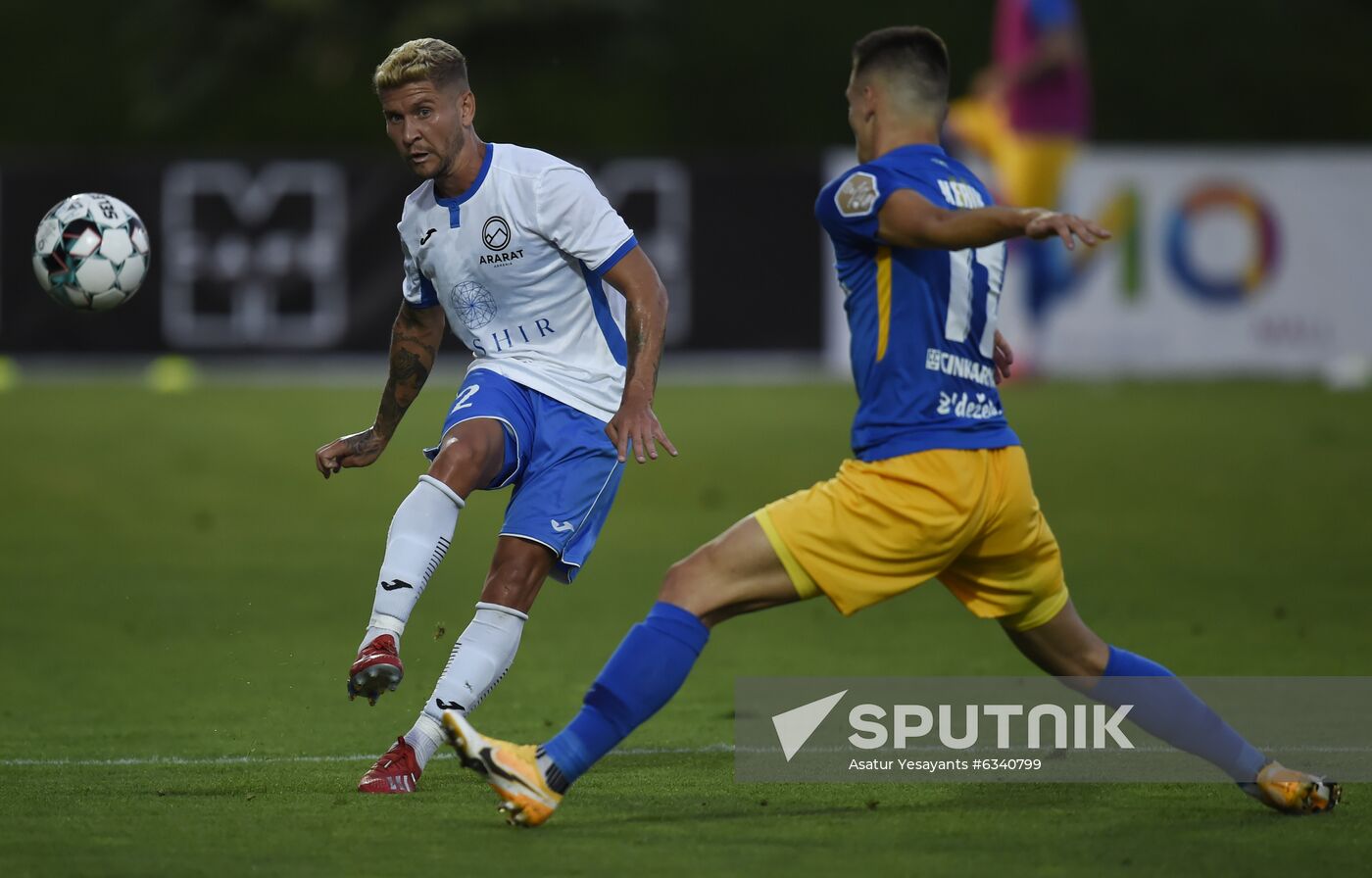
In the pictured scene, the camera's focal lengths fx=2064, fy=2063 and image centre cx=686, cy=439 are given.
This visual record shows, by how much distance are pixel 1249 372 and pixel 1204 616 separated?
10.2 metres

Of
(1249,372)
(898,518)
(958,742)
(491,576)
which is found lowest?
(1249,372)

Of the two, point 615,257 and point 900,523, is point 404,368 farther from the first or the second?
point 900,523

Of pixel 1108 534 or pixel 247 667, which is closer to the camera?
pixel 247 667

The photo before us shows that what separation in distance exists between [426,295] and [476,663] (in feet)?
4.12

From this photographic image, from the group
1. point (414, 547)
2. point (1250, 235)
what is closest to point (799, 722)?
point (414, 547)

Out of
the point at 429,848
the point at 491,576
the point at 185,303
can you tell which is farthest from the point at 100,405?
the point at 429,848

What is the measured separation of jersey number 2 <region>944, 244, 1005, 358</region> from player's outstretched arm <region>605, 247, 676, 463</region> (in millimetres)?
892

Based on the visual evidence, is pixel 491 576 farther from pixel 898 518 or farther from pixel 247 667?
pixel 247 667

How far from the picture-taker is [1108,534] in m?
12.6

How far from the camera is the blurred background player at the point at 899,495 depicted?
5.20m

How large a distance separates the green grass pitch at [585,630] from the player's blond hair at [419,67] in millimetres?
2095

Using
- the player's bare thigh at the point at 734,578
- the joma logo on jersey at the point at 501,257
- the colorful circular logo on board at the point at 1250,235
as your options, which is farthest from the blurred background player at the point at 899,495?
the colorful circular logo on board at the point at 1250,235

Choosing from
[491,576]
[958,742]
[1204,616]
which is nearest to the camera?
[491,576]

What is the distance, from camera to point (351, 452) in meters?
6.50
